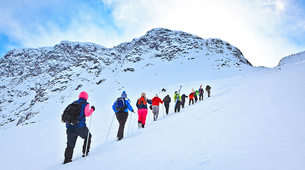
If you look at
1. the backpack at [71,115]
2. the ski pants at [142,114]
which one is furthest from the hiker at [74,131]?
the ski pants at [142,114]

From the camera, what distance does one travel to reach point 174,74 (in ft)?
136

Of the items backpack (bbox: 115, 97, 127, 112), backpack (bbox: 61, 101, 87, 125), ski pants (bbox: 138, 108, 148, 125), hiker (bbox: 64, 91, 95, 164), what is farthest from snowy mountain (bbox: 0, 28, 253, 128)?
backpack (bbox: 61, 101, 87, 125)

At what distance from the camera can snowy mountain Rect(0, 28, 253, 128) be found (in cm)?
4156

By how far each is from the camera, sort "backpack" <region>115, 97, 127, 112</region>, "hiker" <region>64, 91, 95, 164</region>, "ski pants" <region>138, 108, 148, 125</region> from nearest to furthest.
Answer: "hiker" <region>64, 91, 95, 164</region>, "backpack" <region>115, 97, 127, 112</region>, "ski pants" <region>138, 108, 148, 125</region>

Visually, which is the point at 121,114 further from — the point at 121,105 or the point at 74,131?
the point at 74,131

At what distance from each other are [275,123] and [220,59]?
50.5 metres

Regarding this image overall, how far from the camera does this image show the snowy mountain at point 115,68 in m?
41.6

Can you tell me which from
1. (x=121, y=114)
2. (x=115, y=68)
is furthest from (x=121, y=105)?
(x=115, y=68)

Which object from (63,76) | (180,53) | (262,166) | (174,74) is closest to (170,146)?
(262,166)

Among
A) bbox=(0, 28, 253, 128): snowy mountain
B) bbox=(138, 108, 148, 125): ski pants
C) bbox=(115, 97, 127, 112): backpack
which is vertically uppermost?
bbox=(0, 28, 253, 128): snowy mountain

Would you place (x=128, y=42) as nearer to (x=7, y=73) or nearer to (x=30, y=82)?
(x=30, y=82)

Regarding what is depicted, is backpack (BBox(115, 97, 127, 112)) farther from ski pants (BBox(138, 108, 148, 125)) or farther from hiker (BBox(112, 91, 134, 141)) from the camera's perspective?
ski pants (BBox(138, 108, 148, 125))

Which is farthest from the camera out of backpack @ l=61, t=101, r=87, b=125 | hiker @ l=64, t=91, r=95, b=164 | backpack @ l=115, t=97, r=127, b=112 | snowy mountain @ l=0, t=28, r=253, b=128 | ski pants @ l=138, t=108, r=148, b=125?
snowy mountain @ l=0, t=28, r=253, b=128

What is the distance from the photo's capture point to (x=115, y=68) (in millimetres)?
59062
